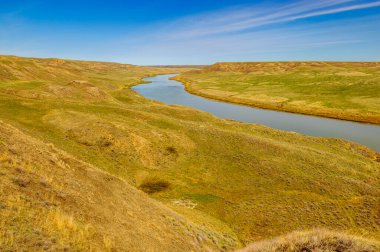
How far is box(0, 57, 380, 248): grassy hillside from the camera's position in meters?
24.4

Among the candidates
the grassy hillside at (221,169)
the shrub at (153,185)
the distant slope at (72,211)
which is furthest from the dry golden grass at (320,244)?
the shrub at (153,185)

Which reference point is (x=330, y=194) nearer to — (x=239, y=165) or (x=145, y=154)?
(x=239, y=165)

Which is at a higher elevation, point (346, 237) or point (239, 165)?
point (346, 237)

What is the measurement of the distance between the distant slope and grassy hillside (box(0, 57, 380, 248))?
2.21ft

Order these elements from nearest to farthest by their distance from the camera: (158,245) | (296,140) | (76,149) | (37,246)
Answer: (37,246) → (158,245) → (76,149) → (296,140)

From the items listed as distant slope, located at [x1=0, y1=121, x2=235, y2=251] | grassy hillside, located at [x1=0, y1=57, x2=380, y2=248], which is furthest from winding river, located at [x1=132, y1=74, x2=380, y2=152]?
distant slope, located at [x1=0, y1=121, x2=235, y2=251]

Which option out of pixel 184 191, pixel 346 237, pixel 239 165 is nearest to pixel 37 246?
pixel 346 237

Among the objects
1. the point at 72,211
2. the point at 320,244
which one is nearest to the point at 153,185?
the point at 72,211

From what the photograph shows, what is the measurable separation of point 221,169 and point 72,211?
21.8 metres

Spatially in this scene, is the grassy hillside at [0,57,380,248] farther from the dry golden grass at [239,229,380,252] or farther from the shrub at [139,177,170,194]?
the dry golden grass at [239,229,380,252]

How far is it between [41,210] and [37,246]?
8.67ft

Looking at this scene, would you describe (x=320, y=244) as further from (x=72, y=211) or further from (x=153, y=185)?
(x=153, y=185)

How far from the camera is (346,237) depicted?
11.6 meters

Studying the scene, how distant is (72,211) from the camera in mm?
13336
